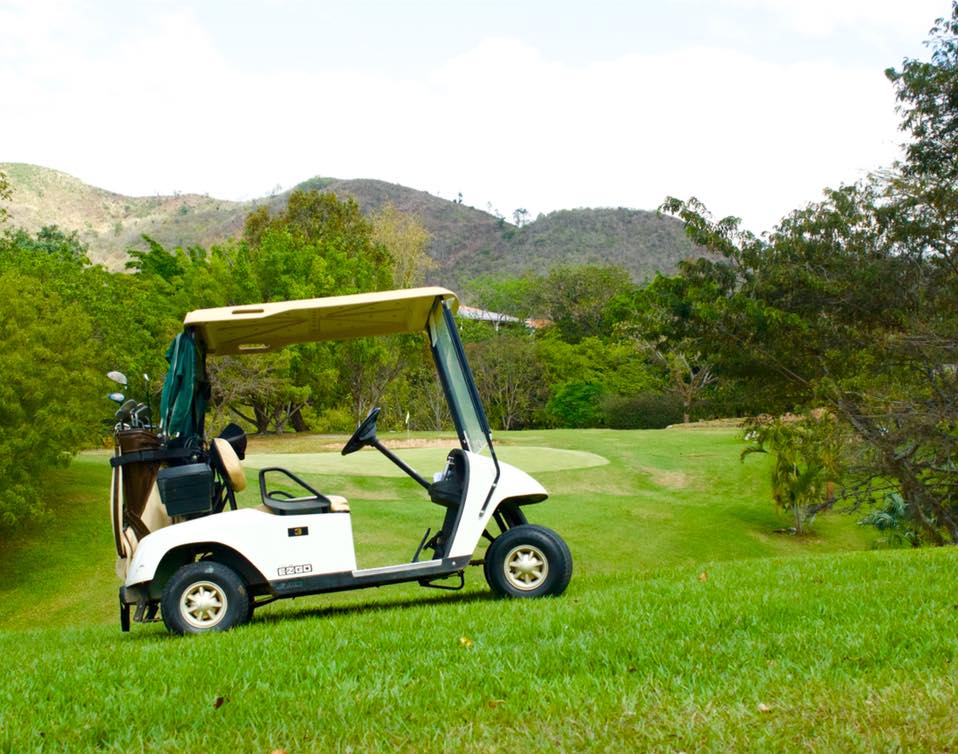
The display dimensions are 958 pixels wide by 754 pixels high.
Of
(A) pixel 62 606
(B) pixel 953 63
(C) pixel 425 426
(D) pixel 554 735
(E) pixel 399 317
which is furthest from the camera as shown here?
(C) pixel 425 426

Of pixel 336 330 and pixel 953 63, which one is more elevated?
pixel 953 63

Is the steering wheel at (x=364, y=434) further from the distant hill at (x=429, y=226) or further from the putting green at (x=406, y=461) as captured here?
the distant hill at (x=429, y=226)

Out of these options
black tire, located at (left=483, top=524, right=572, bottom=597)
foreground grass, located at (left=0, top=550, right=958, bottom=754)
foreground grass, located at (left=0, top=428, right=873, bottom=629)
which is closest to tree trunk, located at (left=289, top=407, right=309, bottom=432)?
foreground grass, located at (left=0, top=428, right=873, bottom=629)

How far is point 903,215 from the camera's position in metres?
19.6

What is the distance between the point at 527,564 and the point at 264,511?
76.0 inches

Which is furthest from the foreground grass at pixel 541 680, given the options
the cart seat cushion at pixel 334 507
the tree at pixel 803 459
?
the tree at pixel 803 459

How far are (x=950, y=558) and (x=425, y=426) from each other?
148 ft

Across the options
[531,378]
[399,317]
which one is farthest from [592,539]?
[531,378]

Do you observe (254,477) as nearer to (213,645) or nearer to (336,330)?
(336,330)

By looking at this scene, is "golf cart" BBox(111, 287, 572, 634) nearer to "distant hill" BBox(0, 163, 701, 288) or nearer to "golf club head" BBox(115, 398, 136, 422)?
"golf club head" BBox(115, 398, 136, 422)

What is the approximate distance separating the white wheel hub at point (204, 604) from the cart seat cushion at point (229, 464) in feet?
2.27

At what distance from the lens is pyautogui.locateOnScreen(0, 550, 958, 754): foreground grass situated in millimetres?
3674

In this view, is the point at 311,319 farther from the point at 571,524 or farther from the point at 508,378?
the point at 508,378

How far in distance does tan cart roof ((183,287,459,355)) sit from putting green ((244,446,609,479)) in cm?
1488
